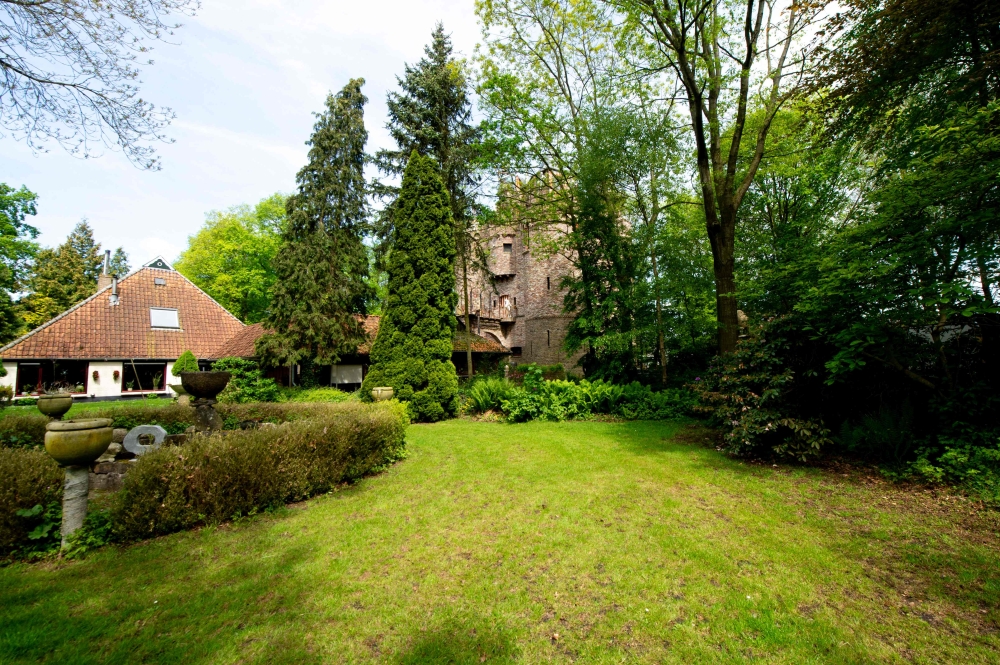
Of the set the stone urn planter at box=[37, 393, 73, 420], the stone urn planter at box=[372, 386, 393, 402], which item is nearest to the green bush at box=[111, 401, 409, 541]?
the stone urn planter at box=[372, 386, 393, 402]

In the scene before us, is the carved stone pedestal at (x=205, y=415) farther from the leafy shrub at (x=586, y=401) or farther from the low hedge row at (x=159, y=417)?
the leafy shrub at (x=586, y=401)

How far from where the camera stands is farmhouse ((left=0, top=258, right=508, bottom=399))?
64.2ft

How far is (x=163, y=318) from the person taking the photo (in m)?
23.9

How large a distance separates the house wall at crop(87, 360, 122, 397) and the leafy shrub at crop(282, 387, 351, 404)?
452 inches

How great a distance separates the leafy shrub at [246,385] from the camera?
53.2ft

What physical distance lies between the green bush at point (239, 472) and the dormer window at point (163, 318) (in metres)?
24.1

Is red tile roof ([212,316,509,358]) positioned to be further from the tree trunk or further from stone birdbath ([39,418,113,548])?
stone birdbath ([39,418,113,548])

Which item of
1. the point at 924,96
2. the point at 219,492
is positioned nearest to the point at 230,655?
the point at 219,492

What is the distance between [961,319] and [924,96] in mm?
4387

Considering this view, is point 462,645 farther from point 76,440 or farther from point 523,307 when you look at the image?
point 523,307

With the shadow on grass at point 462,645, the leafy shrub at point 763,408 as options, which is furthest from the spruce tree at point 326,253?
the shadow on grass at point 462,645

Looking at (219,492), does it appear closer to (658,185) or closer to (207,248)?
(658,185)

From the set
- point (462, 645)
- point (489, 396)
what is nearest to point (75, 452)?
point (462, 645)

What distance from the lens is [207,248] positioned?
1273 inches
